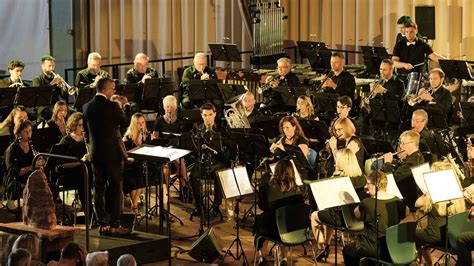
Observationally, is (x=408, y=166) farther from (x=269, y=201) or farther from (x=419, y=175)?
(x=269, y=201)

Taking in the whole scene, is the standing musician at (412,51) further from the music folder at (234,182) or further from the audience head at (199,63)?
the music folder at (234,182)

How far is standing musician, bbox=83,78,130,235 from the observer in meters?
10.6

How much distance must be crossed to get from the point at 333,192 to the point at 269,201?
0.82m

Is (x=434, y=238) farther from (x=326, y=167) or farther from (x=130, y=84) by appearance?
(x=130, y=84)

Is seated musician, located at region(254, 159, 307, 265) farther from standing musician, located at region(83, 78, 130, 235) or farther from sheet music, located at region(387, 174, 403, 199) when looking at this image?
standing musician, located at region(83, 78, 130, 235)

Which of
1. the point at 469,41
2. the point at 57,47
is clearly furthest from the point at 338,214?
the point at 57,47

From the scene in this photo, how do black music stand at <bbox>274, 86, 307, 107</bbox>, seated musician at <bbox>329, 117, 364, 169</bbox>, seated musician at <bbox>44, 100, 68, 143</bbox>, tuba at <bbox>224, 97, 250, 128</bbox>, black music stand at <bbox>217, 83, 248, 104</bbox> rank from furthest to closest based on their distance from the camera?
black music stand at <bbox>217, 83, 248, 104</bbox> → black music stand at <bbox>274, 86, 307, 107</bbox> → tuba at <bbox>224, 97, 250, 128</bbox> → seated musician at <bbox>44, 100, 68, 143</bbox> → seated musician at <bbox>329, 117, 364, 169</bbox>

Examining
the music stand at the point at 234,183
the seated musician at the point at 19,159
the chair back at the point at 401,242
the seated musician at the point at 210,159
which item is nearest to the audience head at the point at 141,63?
the seated musician at the point at 210,159

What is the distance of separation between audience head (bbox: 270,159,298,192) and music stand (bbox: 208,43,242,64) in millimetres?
5843

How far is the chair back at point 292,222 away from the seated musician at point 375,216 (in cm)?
56

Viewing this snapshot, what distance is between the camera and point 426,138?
12.0 m

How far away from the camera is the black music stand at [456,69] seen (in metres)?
14.1

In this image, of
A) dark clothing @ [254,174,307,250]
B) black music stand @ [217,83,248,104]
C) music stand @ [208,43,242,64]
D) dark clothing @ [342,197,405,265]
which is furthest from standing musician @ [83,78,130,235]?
music stand @ [208,43,242,64]

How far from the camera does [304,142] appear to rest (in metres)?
12.0
